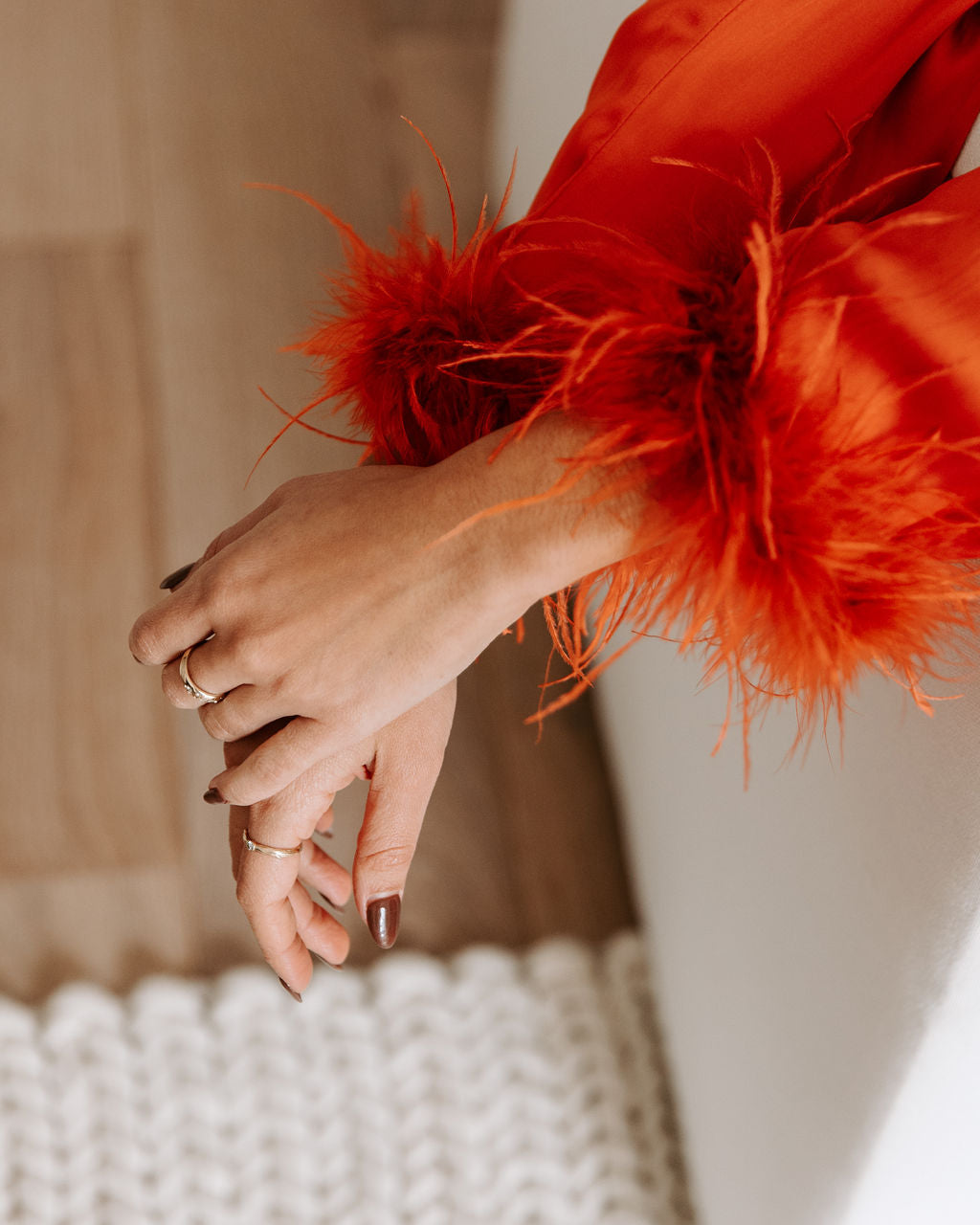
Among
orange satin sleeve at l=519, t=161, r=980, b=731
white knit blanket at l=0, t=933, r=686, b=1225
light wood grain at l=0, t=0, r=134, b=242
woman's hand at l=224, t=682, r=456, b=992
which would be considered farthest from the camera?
light wood grain at l=0, t=0, r=134, b=242

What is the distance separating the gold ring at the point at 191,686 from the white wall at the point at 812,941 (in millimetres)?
307

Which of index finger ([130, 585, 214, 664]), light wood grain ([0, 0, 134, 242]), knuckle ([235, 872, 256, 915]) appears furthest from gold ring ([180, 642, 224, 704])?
light wood grain ([0, 0, 134, 242])

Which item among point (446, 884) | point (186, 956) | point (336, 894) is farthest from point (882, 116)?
point (186, 956)

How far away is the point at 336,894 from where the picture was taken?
67cm

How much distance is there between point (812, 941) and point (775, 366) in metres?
0.35

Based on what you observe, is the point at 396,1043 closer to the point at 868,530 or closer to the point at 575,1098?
the point at 575,1098

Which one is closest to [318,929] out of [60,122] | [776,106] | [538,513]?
[538,513]

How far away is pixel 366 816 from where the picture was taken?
54 centimetres

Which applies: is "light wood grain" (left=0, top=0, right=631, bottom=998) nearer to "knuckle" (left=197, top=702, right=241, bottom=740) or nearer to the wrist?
"knuckle" (left=197, top=702, right=241, bottom=740)

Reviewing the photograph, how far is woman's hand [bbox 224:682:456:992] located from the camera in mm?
523

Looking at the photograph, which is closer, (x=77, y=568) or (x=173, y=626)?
(x=173, y=626)

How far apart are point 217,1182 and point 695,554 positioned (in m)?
0.67

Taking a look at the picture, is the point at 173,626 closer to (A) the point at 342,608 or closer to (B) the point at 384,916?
(A) the point at 342,608

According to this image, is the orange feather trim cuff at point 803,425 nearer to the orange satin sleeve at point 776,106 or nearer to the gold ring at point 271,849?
the orange satin sleeve at point 776,106
